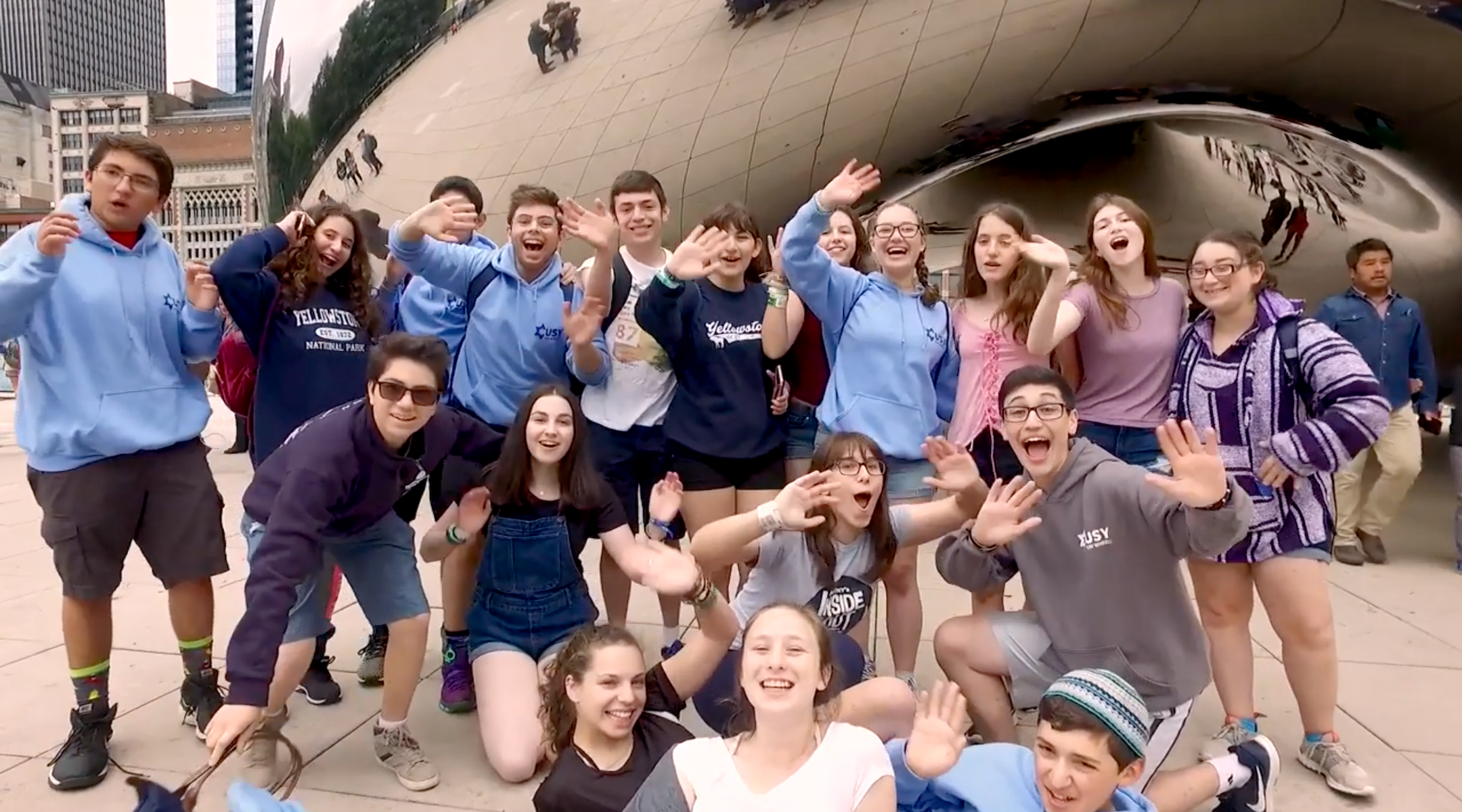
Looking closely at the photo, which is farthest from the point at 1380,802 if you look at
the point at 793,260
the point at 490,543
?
the point at 490,543

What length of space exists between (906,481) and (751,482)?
0.50 m

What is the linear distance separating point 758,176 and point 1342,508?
345 cm

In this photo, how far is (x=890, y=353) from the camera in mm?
2973

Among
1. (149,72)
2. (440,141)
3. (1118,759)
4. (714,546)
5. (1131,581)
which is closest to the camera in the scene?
(1118,759)

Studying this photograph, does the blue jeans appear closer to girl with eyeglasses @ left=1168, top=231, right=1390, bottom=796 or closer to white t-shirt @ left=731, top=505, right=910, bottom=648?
girl with eyeglasses @ left=1168, top=231, right=1390, bottom=796

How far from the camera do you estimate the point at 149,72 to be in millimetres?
107375

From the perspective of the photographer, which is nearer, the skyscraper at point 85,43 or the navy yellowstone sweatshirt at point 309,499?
the navy yellowstone sweatshirt at point 309,499

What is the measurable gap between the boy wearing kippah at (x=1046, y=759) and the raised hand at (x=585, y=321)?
158 cm

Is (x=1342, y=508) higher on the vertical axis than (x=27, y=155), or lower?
lower

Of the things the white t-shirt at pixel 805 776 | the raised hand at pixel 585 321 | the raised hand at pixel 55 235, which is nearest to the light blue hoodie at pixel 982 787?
the white t-shirt at pixel 805 776

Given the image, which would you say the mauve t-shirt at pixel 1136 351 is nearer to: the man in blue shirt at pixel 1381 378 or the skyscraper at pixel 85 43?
the man in blue shirt at pixel 1381 378

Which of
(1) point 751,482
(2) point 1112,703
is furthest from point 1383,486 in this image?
(2) point 1112,703

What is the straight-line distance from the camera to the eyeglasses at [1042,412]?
2.35 metres

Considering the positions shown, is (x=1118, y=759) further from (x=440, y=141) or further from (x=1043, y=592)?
(x=440, y=141)
